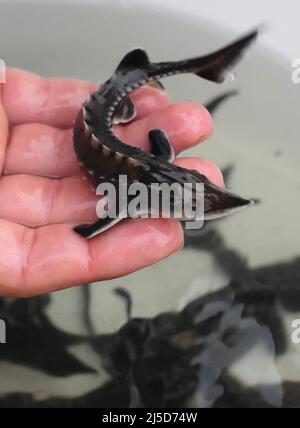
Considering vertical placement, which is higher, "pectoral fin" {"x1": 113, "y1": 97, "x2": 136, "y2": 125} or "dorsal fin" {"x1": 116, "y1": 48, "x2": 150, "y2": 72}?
"dorsal fin" {"x1": 116, "y1": 48, "x2": 150, "y2": 72}

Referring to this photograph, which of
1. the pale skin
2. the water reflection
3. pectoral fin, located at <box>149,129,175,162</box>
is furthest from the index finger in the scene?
the water reflection

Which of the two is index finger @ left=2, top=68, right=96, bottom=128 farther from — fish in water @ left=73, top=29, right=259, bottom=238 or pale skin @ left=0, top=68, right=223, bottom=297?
fish in water @ left=73, top=29, right=259, bottom=238

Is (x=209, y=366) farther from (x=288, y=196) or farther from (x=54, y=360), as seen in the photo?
(x=288, y=196)

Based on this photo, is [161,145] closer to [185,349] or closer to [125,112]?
[125,112]

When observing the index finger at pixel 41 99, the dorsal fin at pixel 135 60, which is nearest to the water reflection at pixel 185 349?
the index finger at pixel 41 99

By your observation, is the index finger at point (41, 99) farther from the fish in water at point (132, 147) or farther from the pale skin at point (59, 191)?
the fish in water at point (132, 147)

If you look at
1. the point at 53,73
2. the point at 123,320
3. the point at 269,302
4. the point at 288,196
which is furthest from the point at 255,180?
the point at 53,73

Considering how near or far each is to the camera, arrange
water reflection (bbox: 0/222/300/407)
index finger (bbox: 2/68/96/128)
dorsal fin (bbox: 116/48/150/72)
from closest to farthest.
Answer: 1. dorsal fin (bbox: 116/48/150/72)
2. water reflection (bbox: 0/222/300/407)
3. index finger (bbox: 2/68/96/128)
